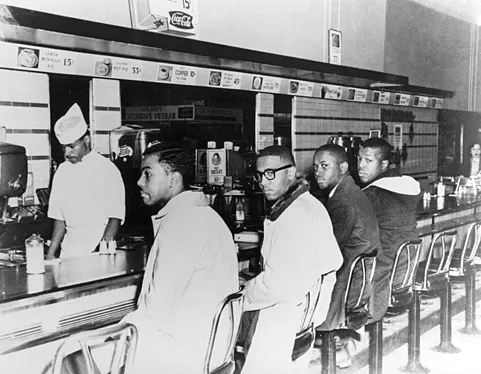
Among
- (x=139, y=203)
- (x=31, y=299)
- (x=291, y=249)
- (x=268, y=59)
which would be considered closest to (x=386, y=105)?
(x=268, y=59)

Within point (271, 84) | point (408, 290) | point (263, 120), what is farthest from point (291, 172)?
point (263, 120)

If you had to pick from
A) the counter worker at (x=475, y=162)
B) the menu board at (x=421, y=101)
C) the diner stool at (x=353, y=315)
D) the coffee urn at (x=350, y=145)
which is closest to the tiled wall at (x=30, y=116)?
the diner stool at (x=353, y=315)

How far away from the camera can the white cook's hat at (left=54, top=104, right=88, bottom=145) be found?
12.7ft

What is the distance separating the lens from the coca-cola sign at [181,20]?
15.0 feet

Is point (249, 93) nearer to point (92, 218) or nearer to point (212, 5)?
point (212, 5)

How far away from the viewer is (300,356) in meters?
2.57

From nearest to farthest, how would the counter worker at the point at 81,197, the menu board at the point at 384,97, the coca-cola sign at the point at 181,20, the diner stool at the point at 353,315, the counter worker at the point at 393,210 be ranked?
the diner stool at the point at 353,315
the counter worker at the point at 393,210
the counter worker at the point at 81,197
the coca-cola sign at the point at 181,20
the menu board at the point at 384,97

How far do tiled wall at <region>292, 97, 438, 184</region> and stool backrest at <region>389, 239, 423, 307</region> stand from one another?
308 centimetres

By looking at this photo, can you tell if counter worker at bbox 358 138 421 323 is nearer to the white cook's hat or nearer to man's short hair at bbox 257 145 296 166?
man's short hair at bbox 257 145 296 166

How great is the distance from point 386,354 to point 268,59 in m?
2.41

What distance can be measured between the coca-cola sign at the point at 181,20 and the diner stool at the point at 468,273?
9.00 feet

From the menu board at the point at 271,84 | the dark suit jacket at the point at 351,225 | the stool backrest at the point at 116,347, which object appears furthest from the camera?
the menu board at the point at 271,84

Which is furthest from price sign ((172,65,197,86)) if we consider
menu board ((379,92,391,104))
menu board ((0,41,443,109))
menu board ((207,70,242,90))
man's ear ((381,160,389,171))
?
menu board ((379,92,391,104))

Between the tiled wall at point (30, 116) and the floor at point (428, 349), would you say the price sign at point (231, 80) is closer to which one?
the tiled wall at point (30, 116)
